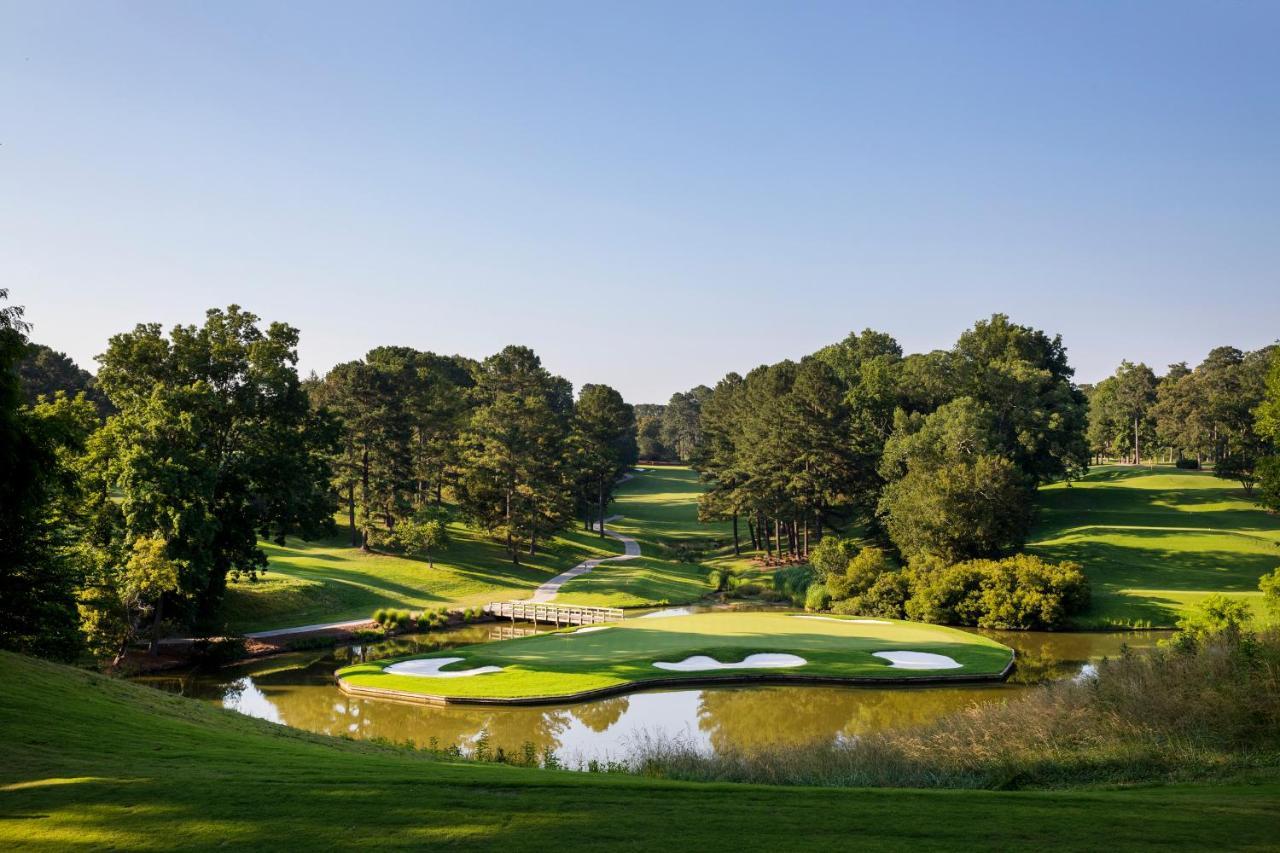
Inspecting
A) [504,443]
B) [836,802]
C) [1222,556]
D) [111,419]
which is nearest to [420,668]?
[111,419]

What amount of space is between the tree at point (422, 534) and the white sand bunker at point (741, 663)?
27812 millimetres

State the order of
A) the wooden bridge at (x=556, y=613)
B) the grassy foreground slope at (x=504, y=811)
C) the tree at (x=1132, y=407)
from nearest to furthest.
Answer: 1. the grassy foreground slope at (x=504, y=811)
2. the wooden bridge at (x=556, y=613)
3. the tree at (x=1132, y=407)

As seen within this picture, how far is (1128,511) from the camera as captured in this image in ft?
193

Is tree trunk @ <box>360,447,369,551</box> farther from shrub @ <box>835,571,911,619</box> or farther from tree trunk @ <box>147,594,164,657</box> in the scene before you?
shrub @ <box>835,571,911,619</box>

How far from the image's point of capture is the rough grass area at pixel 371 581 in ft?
136

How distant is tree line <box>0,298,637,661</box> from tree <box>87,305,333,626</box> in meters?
Answer: 0.07

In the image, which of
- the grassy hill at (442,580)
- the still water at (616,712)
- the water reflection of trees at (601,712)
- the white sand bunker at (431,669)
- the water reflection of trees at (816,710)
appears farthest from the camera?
the grassy hill at (442,580)

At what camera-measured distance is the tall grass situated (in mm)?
12242

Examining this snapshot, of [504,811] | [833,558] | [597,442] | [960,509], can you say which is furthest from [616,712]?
[597,442]

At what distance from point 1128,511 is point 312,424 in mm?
54243

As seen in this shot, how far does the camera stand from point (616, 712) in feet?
80.8

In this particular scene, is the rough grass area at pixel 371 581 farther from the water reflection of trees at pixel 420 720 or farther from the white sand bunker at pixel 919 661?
the white sand bunker at pixel 919 661

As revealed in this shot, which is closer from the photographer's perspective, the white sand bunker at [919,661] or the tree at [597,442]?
the white sand bunker at [919,661]

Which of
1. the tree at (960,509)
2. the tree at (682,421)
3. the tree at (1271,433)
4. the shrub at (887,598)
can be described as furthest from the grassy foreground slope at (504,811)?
the tree at (682,421)
